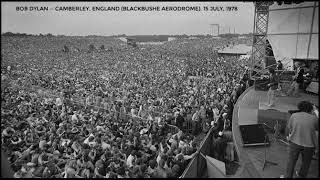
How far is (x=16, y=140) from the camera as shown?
8.41 meters

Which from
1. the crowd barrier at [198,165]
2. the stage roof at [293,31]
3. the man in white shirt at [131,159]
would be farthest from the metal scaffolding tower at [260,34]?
the man in white shirt at [131,159]

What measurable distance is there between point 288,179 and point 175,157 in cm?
314

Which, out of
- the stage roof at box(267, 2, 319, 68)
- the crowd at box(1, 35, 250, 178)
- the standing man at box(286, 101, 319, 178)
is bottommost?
the crowd at box(1, 35, 250, 178)

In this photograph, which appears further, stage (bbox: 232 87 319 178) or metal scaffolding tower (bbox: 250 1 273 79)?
metal scaffolding tower (bbox: 250 1 273 79)

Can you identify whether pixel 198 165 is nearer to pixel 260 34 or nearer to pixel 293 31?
pixel 293 31

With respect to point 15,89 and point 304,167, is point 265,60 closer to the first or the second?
point 304,167

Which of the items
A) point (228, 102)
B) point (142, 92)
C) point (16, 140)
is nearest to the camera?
point (16, 140)

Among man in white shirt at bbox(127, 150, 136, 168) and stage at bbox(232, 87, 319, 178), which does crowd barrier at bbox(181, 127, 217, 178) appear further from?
man in white shirt at bbox(127, 150, 136, 168)

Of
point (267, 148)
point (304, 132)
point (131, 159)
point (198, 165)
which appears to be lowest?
point (198, 165)

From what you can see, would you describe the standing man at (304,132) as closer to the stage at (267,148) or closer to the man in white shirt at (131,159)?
the stage at (267,148)

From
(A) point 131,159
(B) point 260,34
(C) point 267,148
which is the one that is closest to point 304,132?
(C) point 267,148

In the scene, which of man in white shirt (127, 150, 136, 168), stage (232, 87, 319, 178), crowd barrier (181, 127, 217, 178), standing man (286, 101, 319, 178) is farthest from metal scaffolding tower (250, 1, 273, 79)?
standing man (286, 101, 319, 178)

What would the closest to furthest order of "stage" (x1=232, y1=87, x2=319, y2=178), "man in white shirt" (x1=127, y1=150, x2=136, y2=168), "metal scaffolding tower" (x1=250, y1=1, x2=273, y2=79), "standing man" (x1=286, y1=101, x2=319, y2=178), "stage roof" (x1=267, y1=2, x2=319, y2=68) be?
"standing man" (x1=286, y1=101, x2=319, y2=178) → "stage" (x1=232, y1=87, x2=319, y2=178) → "man in white shirt" (x1=127, y1=150, x2=136, y2=168) → "stage roof" (x1=267, y1=2, x2=319, y2=68) → "metal scaffolding tower" (x1=250, y1=1, x2=273, y2=79)

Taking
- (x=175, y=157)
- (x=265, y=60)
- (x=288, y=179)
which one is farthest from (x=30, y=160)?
(x=265, y=60)
